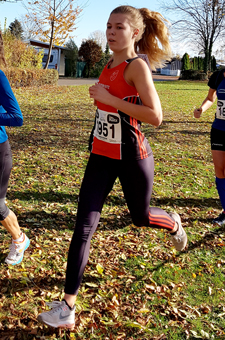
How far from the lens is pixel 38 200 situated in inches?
185

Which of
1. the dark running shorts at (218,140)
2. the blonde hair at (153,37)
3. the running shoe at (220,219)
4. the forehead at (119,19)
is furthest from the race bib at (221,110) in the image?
the forehead at (119,19)

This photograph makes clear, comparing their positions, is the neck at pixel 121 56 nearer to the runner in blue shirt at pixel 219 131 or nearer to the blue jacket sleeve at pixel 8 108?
the blue jacket sleeve at pixel 8 108

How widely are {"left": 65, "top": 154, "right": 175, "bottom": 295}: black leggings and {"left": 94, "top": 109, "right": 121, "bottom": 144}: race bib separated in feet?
0.51

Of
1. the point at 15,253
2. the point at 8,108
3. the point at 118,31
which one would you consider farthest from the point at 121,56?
the point at 15,253

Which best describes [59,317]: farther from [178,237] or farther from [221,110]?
[221,110]

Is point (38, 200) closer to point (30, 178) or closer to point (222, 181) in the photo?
point (30, 178)

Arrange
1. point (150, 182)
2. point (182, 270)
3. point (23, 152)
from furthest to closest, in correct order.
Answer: point (23, 152) → point (182, 270) → point (150, 182)

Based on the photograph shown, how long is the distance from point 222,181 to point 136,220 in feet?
5.65

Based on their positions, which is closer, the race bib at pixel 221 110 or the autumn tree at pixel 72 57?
the race bib at pixel 221 110

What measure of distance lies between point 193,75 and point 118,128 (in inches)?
1833

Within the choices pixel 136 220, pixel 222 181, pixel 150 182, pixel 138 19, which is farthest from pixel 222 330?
pixel 138 19

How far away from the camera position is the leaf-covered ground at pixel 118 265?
2582mm

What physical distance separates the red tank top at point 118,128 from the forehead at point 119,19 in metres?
0.30

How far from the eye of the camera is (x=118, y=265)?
132 inches
